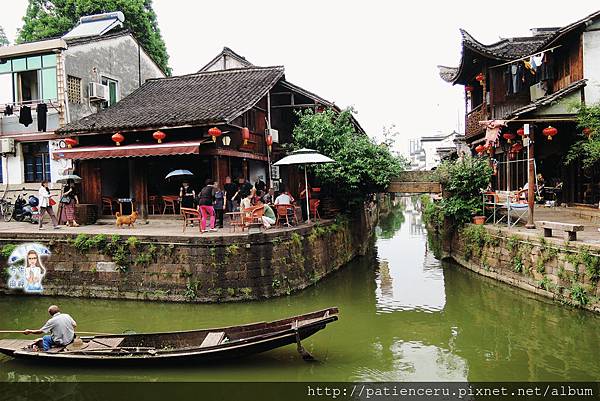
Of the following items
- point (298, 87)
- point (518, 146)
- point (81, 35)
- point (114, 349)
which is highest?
point (81, 35)

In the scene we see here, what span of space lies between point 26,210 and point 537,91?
16815 millimetres

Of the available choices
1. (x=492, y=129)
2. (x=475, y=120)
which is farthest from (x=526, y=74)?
(x=492, y=129)

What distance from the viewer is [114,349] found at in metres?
7.52

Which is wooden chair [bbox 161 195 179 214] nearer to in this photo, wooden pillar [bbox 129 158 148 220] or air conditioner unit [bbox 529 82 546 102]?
wooden pillar [bbox 129 158 148 220]

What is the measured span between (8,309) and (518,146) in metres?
14.9

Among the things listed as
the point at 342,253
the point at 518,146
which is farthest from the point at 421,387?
the point at 518,146

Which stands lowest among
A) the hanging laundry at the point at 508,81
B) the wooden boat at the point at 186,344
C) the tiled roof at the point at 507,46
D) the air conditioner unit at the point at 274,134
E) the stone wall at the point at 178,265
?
the wooden boat at the point at 186,344

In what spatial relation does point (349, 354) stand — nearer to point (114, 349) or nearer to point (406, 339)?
point (406, 339)

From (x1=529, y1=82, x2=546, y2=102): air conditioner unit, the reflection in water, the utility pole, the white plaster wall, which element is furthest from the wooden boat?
(x1=529, y1=82, x2=546, y2=102): air conditioner unit

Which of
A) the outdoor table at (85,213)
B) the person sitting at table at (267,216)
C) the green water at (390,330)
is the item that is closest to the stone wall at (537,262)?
the green water at (390,330)

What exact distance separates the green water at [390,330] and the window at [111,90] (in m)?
8.53

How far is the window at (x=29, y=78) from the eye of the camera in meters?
16.2

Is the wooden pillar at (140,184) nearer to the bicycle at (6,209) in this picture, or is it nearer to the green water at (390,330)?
the green water at (390,330)

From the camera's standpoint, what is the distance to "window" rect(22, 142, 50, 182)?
54.3 ft
